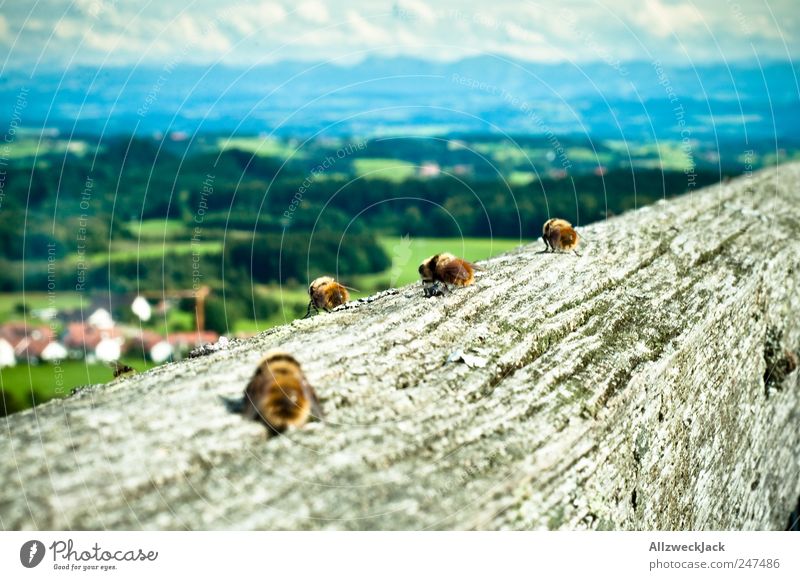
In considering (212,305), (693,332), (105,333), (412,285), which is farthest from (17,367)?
(212,305)

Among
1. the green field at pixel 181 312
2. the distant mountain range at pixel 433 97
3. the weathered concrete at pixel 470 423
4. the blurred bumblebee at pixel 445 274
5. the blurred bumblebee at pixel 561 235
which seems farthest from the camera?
the distant mountain range at pixel 433 97

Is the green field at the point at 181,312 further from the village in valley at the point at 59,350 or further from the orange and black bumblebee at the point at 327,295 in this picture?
the orange and black bumblebee at the point at 327,295

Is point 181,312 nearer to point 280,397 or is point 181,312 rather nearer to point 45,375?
point 45,375

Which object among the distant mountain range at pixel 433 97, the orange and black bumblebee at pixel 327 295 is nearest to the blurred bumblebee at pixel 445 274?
the orange and black bumblebee at pixel 327 295

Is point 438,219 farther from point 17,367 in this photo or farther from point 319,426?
point 319,426

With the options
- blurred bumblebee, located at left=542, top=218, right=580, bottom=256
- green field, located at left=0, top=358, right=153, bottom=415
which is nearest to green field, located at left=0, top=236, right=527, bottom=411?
green field, located at left=0, top=358, right=153, bottom=415

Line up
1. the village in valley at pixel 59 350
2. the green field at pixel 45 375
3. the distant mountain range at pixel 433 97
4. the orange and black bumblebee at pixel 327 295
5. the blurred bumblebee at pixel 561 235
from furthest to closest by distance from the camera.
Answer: the distant mountain range at pixel 433 97 → the green field at pixel 45 375 → the village in valley at pixel 59 350 → the blurred bumblebee at pixel 561 235 → the orange and black bumblebee at pixel 327 295

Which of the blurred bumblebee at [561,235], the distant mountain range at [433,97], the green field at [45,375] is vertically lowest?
the green field at [45,375]

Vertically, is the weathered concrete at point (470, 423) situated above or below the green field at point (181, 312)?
below

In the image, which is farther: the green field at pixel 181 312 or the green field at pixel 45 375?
the green field at pixel 45 375
